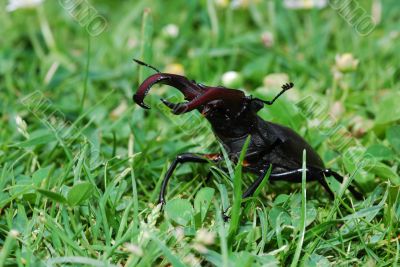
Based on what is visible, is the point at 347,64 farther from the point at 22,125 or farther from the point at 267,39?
the point at 22,125

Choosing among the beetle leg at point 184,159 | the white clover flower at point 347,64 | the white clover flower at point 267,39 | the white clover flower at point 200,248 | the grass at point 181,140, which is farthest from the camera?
the white clover flower at point 267,39

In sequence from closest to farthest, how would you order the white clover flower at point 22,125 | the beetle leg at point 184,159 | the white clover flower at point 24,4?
the beetle leg at point 184,159 < the white clover flower at point 22,125 < the white clover flower at point 24,4

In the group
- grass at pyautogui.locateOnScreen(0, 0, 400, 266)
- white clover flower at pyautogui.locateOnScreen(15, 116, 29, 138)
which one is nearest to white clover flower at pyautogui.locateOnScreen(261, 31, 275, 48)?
grass at pyautogui.locateOnScreen(0, 0, 400, 266)

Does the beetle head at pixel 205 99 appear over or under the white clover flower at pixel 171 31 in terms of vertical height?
under

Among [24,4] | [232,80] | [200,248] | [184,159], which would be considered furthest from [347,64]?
[24,4]

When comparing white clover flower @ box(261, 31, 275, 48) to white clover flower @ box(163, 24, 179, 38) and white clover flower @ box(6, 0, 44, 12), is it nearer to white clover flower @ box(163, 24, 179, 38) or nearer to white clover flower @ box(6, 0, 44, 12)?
white clover flower @ box(163, 24, 179, 38)

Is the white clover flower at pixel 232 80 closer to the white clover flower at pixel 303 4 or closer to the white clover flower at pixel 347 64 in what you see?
the white clover flower at pixel 347 64

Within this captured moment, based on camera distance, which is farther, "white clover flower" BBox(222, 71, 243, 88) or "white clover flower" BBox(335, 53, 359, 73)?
"white clover flower" BBox(222, 71, 243, 88)

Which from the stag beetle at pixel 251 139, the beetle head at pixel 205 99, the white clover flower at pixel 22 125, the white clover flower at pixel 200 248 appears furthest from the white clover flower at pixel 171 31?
the white clover flower at pixel 200 248
